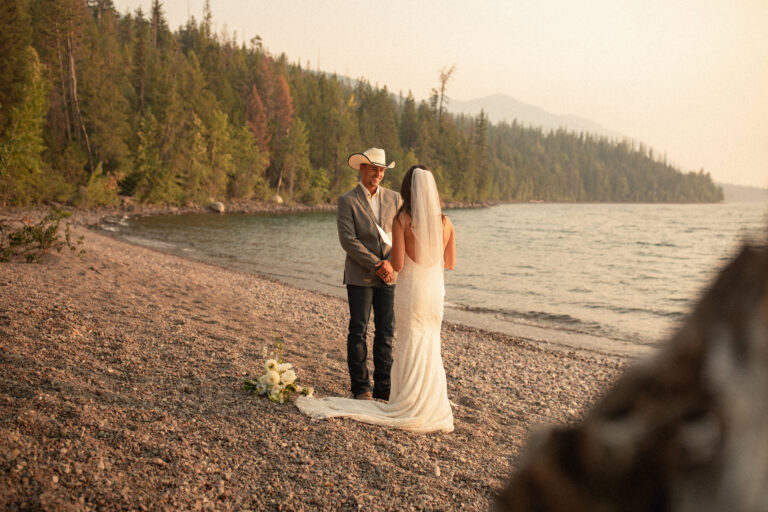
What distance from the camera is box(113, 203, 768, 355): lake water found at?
13906 millimetres

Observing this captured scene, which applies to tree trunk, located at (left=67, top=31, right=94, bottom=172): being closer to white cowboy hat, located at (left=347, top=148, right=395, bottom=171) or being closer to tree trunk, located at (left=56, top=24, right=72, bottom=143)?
tree trunk, located at (left=56, top=24, right=72, bottom=143)

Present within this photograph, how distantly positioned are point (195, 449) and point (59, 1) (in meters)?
50.8

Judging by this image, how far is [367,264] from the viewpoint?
17.9 feet

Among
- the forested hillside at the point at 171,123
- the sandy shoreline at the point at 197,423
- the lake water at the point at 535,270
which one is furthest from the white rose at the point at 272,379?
the forested hillside at the point at 171,123

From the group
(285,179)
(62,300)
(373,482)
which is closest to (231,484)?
(373,482)

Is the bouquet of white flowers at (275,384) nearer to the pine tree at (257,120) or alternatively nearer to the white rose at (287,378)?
the white rose at (287,378)

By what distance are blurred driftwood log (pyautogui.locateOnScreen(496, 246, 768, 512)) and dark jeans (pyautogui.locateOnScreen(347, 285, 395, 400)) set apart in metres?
5.06

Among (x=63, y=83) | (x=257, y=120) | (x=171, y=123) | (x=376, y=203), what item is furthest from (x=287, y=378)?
(x=257, y=120)

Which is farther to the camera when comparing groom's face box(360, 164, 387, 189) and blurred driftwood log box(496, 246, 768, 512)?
groom's face box(360, 164, 387, 189)

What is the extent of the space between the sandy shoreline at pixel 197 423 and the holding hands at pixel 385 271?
5.14 feet

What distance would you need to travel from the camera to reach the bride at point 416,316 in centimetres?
498

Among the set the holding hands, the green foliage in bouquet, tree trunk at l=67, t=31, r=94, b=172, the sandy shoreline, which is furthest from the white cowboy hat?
tree trunk at l=67, t=31, r=94, b=172

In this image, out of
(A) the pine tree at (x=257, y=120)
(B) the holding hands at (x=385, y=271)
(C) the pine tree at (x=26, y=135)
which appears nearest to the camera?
(B) the holding hands at (x=385, y=271)

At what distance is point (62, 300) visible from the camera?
24.1ft
